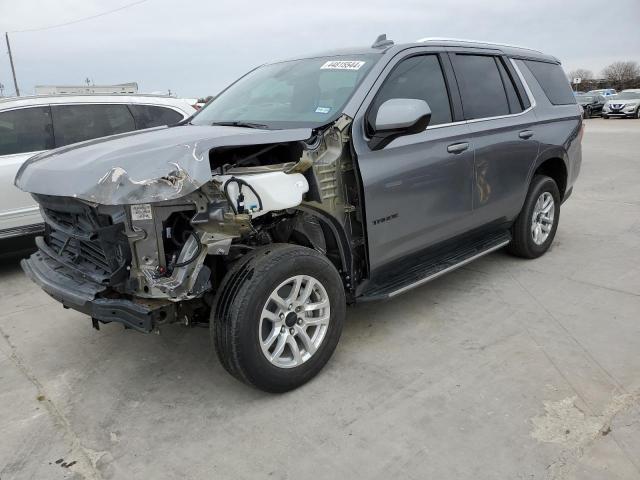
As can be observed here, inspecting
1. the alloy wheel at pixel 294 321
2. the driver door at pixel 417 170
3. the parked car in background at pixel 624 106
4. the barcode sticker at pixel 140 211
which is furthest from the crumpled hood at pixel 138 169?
the parked car in background at pixel 624 106

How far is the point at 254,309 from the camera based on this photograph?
271 cm

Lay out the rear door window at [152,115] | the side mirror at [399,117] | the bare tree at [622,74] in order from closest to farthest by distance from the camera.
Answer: the side mirror at [399,117] → the rear door window at [152,115] → the bare tree at [622,74]

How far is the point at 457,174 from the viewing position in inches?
151

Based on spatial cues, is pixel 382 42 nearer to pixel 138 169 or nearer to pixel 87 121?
pixel 138 169

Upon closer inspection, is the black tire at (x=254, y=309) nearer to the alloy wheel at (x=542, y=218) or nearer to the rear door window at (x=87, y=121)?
the alloy wheel at (x=542, y=218)

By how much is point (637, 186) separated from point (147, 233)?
28.6ft

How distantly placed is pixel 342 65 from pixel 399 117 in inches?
30.9

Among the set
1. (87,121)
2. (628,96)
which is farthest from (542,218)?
(628,96)

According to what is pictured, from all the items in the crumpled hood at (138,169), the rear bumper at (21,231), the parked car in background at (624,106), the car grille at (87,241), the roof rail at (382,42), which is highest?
the roof rail at (382,42)

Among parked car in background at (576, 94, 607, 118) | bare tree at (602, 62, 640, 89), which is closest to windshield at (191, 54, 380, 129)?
parked car in background at (576, 94, 607, 118)

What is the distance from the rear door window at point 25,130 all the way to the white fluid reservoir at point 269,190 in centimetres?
363

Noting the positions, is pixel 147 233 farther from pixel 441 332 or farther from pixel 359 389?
pixel 441 332

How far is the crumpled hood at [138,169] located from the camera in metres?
2.44

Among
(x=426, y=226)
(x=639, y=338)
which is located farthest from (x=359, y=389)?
(x=639, y=338)
